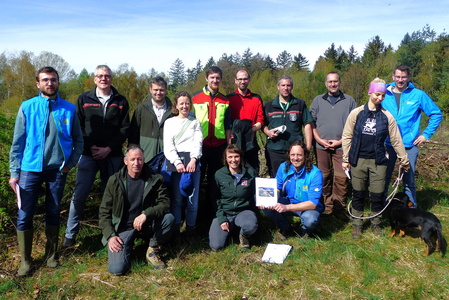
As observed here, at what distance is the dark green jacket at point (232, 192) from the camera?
4.52 m

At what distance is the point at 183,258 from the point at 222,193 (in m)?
0.95

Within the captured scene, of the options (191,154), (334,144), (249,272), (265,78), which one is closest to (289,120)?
(334,144)

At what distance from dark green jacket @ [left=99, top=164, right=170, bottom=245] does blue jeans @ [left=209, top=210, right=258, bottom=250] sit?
763 mm

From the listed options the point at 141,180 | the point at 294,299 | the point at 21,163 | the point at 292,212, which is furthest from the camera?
the point at 292,212

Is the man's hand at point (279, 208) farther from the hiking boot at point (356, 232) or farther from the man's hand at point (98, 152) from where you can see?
the man's hand at point (98, 152)

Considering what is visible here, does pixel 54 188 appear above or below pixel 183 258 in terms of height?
above

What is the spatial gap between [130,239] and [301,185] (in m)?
2.30

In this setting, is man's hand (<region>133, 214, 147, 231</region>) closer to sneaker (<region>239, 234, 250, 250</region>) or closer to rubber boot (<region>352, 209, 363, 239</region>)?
sneaker (<region>239, 234, 250, 250</region>)

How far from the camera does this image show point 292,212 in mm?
4766

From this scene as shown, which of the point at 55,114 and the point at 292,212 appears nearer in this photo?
the point at 55,114

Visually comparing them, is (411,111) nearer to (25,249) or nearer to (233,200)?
(233,200)

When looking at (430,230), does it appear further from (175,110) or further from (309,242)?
(175,110)

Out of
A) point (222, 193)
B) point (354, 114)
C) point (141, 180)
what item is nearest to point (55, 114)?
point (141, 180)

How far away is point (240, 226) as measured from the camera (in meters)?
4.41
